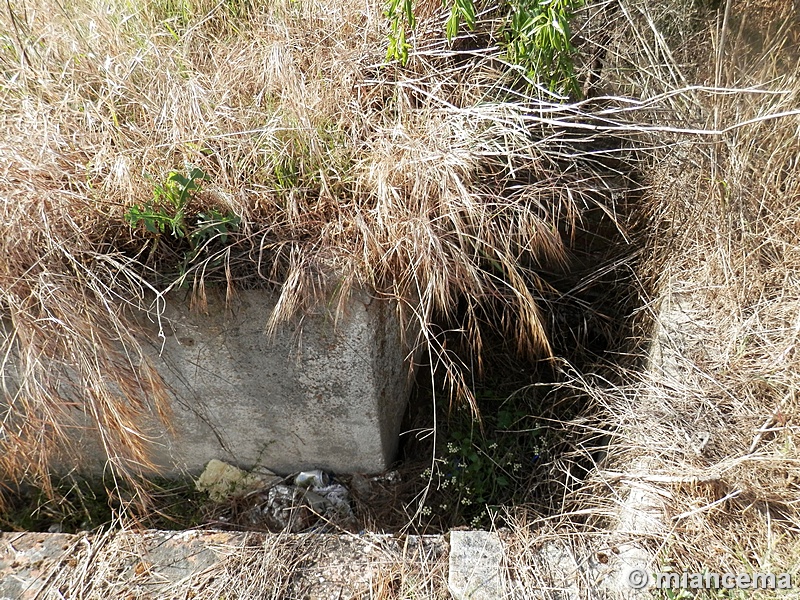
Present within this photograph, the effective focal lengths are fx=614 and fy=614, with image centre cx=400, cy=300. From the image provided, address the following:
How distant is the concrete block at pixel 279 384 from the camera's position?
1.81 m

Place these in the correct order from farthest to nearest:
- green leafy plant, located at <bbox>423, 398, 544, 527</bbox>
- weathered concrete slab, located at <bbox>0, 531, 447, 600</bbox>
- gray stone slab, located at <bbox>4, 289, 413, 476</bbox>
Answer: green leafy plant, located at <bbox>423, 398, 544, 527</bbox> < gray stone slab, located at <bbox>4, 289, 413, 476</bbox> < weathered concrete slab, located at <bbox>0, 531, 447, 600</bbox>

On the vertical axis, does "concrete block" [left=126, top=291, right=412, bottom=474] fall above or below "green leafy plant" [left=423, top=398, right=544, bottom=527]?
above

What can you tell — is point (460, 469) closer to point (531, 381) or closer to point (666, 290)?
point (531, 381)

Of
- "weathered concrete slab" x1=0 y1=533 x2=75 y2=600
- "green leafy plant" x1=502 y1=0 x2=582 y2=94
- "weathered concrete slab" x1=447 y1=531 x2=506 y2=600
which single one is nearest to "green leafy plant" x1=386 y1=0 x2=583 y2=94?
"green leafy plant" x1=502 y1=0 x2=582 y2=94

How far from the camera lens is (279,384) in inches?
76.4

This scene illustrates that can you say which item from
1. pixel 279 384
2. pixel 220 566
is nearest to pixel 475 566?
pixel 220 566

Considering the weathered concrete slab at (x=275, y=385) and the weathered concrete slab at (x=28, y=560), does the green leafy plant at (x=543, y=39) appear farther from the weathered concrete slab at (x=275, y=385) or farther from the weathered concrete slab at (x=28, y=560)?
the weathered concrete slab at (x=28, y=560)

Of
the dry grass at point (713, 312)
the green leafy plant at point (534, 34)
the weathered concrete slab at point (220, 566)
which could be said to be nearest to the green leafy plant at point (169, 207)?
the green leafy plant at point (534, 34)

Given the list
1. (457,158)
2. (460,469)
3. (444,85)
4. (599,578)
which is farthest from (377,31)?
(599,578)

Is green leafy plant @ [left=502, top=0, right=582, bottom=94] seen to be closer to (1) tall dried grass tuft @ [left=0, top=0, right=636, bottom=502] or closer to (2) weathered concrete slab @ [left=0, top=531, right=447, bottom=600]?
(1) tall dried grass tuft @ [left=0, top=0, right=636, bottom=502]

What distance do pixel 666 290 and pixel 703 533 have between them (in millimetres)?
766

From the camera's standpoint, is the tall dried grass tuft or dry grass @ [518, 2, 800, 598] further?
the tall dried grass tuft

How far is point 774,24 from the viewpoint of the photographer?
176 centimetres

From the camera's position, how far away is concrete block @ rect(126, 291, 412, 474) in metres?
1.81
